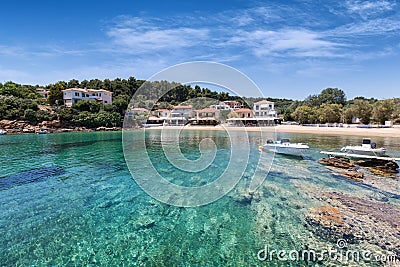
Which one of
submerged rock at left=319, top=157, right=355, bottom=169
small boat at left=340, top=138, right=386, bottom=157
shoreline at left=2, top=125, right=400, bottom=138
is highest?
shoreline at left=2, top=125, right=400, bottom=138

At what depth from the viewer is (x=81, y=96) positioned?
6056 centimetres

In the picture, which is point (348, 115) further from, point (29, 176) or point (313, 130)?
point (29, 176)

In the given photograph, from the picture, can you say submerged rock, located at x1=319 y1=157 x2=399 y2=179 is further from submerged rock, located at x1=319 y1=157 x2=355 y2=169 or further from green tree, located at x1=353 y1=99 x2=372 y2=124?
green tree, located at x1=353 y1=99 x2=372 y2=124

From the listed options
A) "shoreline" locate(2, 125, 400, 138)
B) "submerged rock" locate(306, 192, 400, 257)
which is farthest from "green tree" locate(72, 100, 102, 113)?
"submerged rock" locate(306, 192, 400, 257)

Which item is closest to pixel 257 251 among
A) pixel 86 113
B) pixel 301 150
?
pixel 301 150

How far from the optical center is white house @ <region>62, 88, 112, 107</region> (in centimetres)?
5859

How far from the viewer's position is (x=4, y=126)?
1839 inches

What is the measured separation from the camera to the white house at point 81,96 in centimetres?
5859

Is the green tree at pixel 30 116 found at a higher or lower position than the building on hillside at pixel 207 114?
higher

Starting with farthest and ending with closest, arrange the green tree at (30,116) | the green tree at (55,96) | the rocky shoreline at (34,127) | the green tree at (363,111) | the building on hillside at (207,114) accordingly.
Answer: the green tree at (55,96), the green tree at (30,116), the green tree at (363,111), the rocky shoreline at (34,127), the building on hillside at (207,114)

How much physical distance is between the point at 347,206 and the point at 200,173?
8.16 metres

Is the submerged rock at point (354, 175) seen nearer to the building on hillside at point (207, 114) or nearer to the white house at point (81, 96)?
the building on hillside at point (207, 114)

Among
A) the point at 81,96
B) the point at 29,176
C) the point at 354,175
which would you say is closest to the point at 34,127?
the point at 81,96

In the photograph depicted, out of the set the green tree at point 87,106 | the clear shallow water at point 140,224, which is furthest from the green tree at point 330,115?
the green tree at point 87,106
